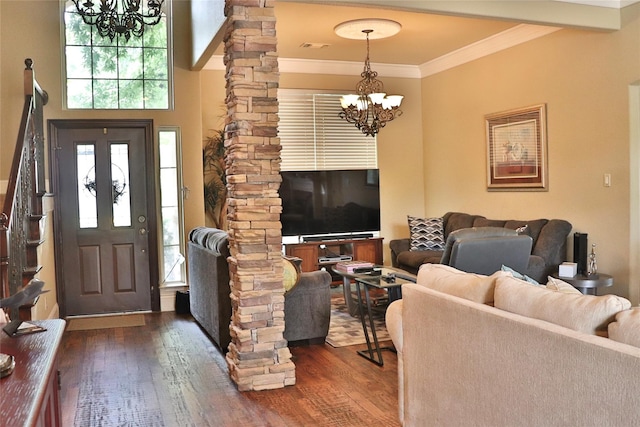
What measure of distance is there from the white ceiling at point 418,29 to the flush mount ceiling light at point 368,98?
0.11 meters

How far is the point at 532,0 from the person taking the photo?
526 centimetres

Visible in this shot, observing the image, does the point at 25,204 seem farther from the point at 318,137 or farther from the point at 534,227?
the point at 534,227

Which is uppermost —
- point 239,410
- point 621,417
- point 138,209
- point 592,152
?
point 592,152

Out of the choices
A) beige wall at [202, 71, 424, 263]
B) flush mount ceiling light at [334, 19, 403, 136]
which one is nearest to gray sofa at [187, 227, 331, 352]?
flush mount ceiling light at [334, 19, 403, 136]

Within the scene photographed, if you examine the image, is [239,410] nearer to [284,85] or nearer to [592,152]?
[592,152]

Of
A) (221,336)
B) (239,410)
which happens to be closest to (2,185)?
(221,336)

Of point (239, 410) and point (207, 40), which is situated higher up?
point (207, 40)

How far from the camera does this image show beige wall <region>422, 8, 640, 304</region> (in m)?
5.62

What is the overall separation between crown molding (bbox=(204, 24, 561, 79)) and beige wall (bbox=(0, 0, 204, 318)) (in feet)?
2.67

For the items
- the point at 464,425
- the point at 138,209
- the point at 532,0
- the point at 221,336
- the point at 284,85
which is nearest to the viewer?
the point at 464,425

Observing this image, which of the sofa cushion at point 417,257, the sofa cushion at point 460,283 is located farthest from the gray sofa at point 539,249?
the sofa cushion at point 460,283

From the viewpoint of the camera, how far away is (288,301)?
494cm

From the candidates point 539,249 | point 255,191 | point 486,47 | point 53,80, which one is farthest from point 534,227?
point 53,80

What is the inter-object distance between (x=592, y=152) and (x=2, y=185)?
18.5ft
